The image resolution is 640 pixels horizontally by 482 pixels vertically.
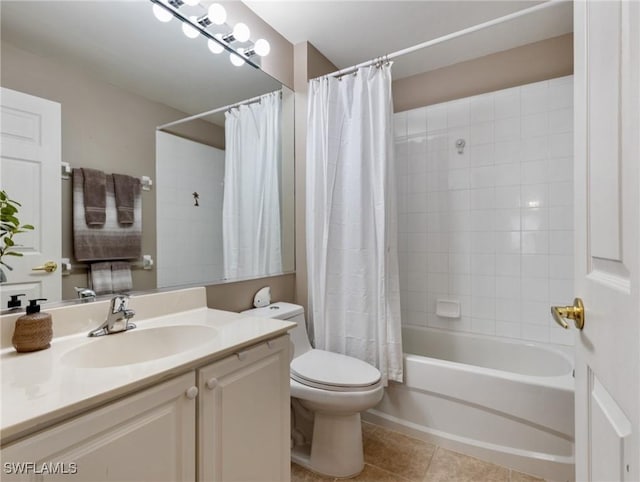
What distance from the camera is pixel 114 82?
4.10 feet

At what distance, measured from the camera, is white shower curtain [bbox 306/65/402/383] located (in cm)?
186

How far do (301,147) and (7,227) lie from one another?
159 centimetres

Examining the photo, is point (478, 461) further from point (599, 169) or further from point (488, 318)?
point (599, 169)

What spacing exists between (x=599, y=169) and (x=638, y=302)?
302 mm

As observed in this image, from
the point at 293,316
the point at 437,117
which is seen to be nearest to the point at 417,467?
the point at 293,316

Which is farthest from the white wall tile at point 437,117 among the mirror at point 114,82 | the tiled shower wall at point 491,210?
the mirror at point 114,82

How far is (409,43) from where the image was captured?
2199 millimetres

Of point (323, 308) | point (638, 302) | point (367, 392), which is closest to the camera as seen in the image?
point (638, 302)

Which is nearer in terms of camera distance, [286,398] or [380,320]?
[286,398]

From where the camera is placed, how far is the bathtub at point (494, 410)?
4.93 ft

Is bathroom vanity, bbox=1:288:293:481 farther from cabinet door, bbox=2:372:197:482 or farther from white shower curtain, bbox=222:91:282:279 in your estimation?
white shower curtain, bbox=222:91:282:279

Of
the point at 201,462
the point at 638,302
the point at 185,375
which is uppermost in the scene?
the point at 638,302

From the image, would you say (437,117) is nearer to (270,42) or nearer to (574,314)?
(270,42)

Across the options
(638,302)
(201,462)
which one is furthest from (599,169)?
(201,462)
